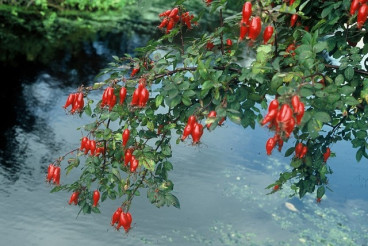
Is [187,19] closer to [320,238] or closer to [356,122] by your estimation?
[356,122]

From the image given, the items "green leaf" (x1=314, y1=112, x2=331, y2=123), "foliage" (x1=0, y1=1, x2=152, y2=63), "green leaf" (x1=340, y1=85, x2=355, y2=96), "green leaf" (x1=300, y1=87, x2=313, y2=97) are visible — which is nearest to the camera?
"green leaf" (x1=300, y1=87, x2=313, y2=97)

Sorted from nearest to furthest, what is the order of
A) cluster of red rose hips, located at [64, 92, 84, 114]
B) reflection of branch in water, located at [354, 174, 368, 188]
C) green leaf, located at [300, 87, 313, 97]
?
green leaf, located at [300, 87, 313, 97]
cluster of red rose hips, located at [64, 92, 84, 114]
reflection of branch in water, located at [354, 174, 368, 188]

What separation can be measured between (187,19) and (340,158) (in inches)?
225

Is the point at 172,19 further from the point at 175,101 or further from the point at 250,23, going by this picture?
the point at 250,23

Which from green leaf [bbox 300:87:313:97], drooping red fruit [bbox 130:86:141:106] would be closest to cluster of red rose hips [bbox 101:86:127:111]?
drooping red fruit [bbox 130:86:141:106]

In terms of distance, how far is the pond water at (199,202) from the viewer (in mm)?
6258

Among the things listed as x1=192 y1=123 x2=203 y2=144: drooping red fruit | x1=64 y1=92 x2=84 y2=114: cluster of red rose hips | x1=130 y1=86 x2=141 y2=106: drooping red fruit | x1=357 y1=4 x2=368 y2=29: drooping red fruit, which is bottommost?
x1=192 y1=123 x2=203 y2=144: drooping red fruit

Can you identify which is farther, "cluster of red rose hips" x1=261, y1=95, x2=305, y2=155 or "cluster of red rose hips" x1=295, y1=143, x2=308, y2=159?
"cluster of red rose hips" x1=295, y1=143, x2=308, y2=159

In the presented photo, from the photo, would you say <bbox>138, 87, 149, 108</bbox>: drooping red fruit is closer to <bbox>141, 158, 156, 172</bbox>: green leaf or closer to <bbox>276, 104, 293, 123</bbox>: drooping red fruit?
<bbox>141, 158, 156, 172</bbox>: green leaf

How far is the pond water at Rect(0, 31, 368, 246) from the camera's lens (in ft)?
20.5

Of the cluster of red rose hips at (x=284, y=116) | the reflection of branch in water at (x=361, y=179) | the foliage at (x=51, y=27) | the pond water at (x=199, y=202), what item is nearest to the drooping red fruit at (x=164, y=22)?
the cluster of red rose hips at (x=284, y=116)

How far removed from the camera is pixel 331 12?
131 inches

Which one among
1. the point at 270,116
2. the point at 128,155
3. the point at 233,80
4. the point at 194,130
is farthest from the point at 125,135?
the point at 270,116

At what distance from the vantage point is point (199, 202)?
23.5ft
